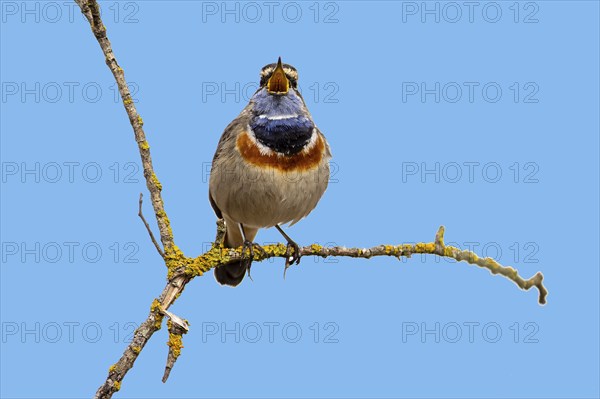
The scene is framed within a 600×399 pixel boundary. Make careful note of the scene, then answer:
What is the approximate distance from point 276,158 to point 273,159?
2 cm

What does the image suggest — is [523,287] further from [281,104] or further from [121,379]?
[121,379]

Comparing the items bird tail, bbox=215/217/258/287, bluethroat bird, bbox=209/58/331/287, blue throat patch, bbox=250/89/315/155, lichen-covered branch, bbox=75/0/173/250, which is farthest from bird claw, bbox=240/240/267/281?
blue throat patch, bbox=250/89/315/155

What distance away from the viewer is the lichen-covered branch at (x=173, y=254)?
6422mm

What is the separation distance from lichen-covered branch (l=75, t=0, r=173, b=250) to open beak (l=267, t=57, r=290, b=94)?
1.05 m

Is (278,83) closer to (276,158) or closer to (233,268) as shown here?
(276,158)

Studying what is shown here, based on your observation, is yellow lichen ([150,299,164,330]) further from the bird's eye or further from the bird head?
the bird's eye

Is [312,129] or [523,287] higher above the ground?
[312,129]

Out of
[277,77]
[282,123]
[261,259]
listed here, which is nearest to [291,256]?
[261,259]

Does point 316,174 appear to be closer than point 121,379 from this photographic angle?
No

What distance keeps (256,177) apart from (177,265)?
0.95 m

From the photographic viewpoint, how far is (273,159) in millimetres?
7102

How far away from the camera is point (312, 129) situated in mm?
7273

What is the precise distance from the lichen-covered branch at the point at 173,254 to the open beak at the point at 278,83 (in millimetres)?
1056

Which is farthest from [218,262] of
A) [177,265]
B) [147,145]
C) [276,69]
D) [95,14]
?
[95,14]
